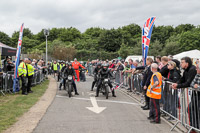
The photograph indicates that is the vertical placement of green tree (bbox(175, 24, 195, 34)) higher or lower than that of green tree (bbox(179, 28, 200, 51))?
higher

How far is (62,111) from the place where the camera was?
813 centimetres

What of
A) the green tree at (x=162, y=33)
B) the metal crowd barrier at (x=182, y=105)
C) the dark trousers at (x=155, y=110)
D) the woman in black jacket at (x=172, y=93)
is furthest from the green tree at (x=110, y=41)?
the dark trousers at (x=155, y=110)

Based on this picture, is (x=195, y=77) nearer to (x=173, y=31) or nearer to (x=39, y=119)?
(x=39, y=119)

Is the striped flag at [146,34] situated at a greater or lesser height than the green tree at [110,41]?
lesser

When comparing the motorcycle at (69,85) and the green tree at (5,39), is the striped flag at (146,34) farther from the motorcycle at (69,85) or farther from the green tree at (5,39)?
the green tree at (5,39)

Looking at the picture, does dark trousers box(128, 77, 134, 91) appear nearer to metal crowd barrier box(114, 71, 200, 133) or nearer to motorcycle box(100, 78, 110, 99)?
motorcycle box(100, 78, 110, 99)

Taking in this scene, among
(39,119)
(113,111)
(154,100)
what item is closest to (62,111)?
(39,119)

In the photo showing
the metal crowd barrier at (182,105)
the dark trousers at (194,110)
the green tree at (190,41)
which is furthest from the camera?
the green tree at (190,41)

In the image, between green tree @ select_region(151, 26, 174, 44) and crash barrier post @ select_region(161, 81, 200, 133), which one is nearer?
crash barrier post @ select_region(161, 81, 200, 133)

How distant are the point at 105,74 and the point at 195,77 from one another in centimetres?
636

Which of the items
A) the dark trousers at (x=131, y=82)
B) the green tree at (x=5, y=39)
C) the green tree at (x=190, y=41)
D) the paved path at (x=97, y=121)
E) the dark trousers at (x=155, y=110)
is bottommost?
the paved path at (x=97, y=121)

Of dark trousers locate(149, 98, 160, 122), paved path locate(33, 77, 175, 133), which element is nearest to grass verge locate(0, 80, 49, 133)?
paved path locate(33, 77, 175, 133)

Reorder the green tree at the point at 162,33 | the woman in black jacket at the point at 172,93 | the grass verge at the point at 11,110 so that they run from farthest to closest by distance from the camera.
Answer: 1. the green tree at the point at 162,33
2. the woman in black jacket at the point at 172,93
3. the grass verge at the point at 11,110

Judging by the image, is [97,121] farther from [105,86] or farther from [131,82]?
[131,82]
